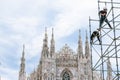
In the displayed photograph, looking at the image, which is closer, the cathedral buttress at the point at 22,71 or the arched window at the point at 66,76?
the cathedral buttress at the point at 22,71

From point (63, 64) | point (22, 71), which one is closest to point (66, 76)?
point (63, 64)

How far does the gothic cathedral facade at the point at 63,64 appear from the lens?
152 feet

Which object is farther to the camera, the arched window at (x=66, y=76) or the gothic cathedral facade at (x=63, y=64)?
the arched window at (x=66, y=76)

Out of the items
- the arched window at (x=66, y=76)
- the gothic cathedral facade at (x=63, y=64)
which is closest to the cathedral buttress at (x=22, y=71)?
the gothic cathedral facade at (x=63, y=64)

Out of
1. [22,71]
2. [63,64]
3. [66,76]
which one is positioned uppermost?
[63,64]

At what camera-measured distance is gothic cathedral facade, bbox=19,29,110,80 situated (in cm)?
4622

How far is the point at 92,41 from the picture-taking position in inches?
727

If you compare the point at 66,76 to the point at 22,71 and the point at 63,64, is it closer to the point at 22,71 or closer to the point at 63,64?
the point at 63,64

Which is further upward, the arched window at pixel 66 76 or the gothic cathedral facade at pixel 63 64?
the gothic cathedral facade at pixel 63 64

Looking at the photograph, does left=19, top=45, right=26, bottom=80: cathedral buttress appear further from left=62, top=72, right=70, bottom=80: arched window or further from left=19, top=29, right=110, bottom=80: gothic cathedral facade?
left=62, top=72, right=70, bottom=80: arched window

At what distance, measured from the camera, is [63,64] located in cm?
4691

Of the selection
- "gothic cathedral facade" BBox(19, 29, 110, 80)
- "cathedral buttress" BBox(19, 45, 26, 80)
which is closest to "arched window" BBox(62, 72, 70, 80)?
"gothic cathedral facade" BBox(19, 29, 110, 80)

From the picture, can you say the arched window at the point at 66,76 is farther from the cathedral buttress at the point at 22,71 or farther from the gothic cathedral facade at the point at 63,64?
the cathedral buttress at the point at 22,71

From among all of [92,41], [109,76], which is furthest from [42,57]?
[92,41]
